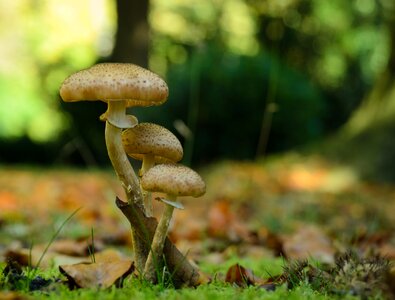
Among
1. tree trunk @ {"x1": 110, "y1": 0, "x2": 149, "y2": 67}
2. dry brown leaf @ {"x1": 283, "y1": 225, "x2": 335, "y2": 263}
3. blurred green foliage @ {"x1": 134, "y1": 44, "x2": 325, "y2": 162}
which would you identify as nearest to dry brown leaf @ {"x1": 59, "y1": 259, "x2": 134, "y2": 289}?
dry brown leaf @ {"x1": 283, "y1": 225, "x2": 335, "y2": 263}

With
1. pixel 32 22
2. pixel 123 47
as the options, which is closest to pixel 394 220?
pixel 123 47

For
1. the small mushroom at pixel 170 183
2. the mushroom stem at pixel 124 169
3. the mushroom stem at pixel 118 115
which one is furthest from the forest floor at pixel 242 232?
the mushroom stem at pixel 118 115

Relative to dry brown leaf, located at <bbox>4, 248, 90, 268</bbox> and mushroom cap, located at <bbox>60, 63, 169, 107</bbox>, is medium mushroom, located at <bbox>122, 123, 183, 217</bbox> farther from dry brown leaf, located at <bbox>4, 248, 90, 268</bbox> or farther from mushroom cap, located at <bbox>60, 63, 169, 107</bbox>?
dry brown leaf, located at <bbox>4, 248, 90, 268</bbox>

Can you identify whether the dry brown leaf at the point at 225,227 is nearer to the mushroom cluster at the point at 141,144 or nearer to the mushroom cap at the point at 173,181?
the mushroom cluster at the point at 141,144

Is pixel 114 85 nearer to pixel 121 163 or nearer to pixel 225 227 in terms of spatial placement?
pixel 121 163

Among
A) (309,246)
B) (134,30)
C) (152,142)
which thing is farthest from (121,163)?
(134,30)

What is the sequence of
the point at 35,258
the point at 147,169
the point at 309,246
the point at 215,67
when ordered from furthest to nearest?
the point at 215,67 → the point at 309,246 → the point at 35,258 → the point at 147,169
